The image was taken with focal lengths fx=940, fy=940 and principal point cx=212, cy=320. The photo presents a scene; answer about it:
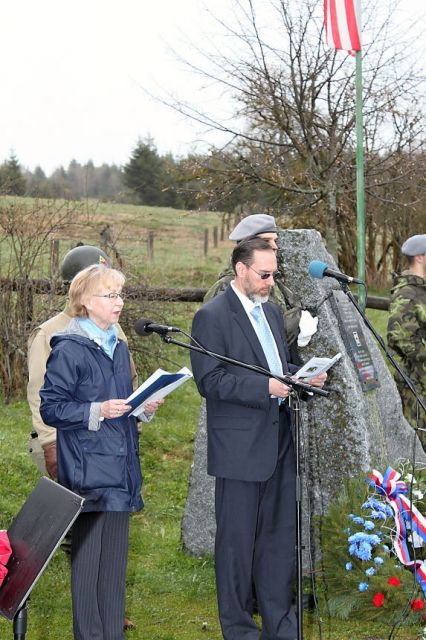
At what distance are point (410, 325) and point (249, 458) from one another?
7.80 ft

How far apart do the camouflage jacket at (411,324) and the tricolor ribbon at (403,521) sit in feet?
4.31

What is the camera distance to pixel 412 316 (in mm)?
6488

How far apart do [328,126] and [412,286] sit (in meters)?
7.34

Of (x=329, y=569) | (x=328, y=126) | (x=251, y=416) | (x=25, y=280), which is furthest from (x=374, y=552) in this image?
(x=328, y=126)

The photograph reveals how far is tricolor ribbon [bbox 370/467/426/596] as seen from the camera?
518 cm

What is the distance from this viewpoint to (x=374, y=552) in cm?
520

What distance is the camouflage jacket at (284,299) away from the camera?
520 cm

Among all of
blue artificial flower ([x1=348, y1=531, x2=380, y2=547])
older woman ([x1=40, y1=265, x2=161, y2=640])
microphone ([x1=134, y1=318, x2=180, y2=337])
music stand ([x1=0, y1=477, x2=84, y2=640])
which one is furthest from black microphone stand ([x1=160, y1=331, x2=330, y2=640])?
blue artificial flower ([x1=348, y1=531, x2=380, y2=547])

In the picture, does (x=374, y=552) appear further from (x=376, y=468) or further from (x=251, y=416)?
(x=251, y=416)

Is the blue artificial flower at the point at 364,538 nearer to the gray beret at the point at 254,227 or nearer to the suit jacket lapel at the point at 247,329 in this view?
the suit jacket lapel at the point at 247,329

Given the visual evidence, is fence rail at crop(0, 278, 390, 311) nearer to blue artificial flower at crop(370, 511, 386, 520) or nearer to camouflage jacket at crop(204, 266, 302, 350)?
camouflage jacket at crop(204, 266, 302, 350)

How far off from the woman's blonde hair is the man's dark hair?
66 cm

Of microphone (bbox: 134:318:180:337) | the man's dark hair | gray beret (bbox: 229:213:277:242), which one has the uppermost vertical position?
gray beret (bbox: 229:213:277:242)

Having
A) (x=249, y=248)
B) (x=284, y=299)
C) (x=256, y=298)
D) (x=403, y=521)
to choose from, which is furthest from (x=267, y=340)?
(x=403, y=521)
